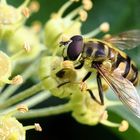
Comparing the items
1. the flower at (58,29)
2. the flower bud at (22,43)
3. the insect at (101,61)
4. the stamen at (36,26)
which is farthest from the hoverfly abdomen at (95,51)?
the stamen at (36,26)

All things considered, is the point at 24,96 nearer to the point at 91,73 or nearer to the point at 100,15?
the point at 91,73

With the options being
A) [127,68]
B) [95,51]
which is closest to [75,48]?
[95,51]

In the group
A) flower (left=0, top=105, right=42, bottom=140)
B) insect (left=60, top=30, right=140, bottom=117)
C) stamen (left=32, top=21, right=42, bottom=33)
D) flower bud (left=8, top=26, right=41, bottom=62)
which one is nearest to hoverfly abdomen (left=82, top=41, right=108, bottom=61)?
insect (left=60, top=30, right=140, bottom=117)

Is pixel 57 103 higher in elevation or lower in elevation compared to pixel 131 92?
lower

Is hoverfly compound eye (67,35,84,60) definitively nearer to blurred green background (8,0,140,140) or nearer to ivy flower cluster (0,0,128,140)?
ivy flower cluster (0,0,128,140)

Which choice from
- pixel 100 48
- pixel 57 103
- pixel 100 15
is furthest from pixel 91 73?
pixel 100 15
